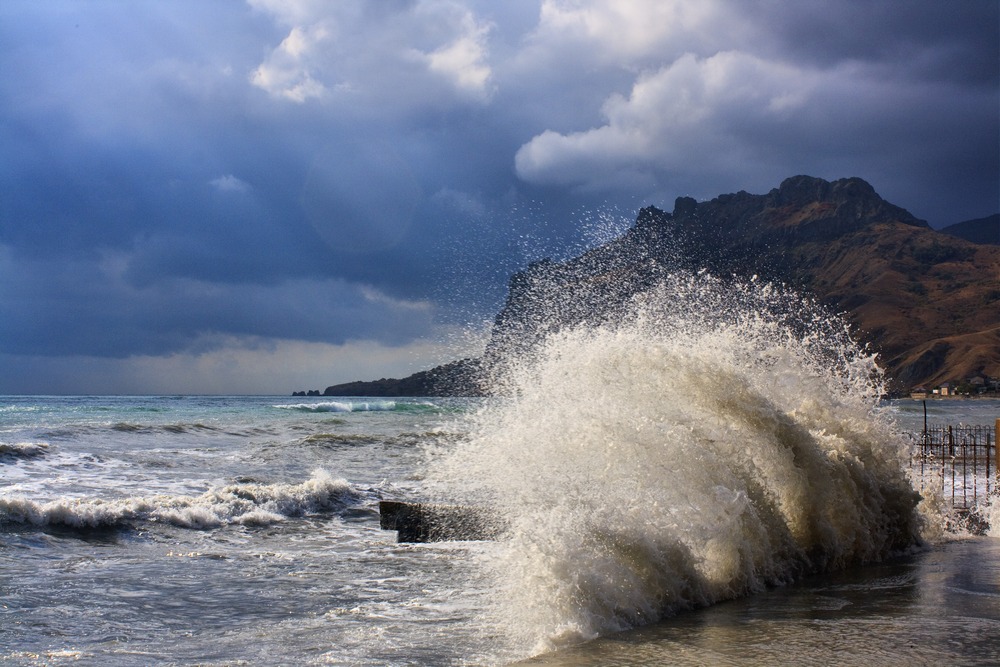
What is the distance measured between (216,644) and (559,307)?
12992mm

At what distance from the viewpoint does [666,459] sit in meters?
8.06

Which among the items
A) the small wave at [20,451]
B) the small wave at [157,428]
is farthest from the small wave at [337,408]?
the small wave at [20,451]

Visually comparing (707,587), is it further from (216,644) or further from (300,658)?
(216,644)

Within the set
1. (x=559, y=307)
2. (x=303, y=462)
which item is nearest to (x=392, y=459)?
(x=303, y=462)

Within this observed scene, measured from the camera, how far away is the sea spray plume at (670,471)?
6.50 metres

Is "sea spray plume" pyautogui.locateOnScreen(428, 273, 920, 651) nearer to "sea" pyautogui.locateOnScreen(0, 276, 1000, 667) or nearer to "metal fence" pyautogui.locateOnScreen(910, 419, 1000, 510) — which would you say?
"sea" pyautogui.locateOnScreen(0, 276, 1000, 667)

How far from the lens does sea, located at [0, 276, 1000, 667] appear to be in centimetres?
593

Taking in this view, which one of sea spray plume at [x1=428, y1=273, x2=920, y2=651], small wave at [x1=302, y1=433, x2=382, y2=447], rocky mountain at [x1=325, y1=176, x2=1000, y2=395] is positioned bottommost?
small wave at [x1=302, y1=433, x2=382, y2=447]

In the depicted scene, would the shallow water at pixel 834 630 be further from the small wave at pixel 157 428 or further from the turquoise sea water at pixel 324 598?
the small wave at pixel 157 428

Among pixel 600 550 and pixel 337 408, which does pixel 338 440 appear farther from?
pixel 337 408

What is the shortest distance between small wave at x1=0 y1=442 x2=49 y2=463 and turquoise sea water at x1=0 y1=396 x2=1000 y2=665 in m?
3.82

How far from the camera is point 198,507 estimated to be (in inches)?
509

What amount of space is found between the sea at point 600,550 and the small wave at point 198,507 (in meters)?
0.05

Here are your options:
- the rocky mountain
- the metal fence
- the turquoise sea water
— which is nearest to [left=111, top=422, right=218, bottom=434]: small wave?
the turquoise sea water
